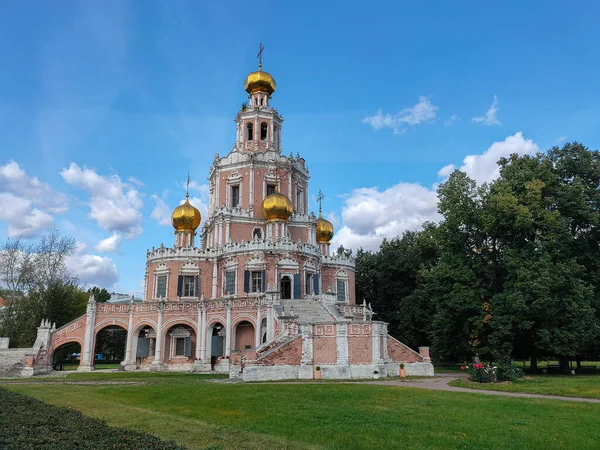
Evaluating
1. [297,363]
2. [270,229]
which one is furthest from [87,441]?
[270,229]

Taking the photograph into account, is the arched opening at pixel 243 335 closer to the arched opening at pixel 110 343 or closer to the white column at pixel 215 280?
the white column at pixel 215 280

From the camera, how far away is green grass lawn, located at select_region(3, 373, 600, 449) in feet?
32.4

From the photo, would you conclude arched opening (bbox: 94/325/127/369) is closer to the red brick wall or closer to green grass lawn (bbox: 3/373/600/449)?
the red brick wall

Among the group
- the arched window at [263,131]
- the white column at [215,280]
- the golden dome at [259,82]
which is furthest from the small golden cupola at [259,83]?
the white column at [215,280]

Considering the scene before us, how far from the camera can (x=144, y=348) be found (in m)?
39.5

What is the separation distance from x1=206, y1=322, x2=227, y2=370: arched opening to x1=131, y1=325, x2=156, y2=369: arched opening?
4.89m

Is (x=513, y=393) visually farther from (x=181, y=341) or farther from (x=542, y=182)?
(x=181, y=341)

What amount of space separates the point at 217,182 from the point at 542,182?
28249 millimetres

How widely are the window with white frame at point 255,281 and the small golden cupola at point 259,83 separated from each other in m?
20.9

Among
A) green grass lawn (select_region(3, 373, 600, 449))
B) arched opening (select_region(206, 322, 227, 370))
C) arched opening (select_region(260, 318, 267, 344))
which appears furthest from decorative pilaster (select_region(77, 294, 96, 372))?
green grass lawn (select_region(3, 373, 600, 449))

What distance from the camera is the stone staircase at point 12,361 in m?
33.3

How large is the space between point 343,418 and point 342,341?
45.6 ft

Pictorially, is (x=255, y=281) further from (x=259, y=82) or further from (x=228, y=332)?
(x=259, y=82)

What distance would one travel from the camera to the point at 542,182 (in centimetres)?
3259
